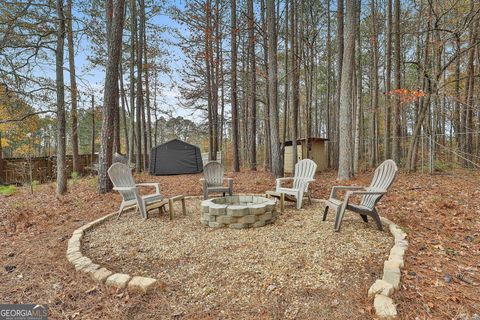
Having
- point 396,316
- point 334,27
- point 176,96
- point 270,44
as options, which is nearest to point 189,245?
point 396,316

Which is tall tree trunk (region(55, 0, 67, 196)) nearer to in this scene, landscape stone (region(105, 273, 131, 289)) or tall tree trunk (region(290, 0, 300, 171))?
landscape stone (region(105, 273, 131, 289))

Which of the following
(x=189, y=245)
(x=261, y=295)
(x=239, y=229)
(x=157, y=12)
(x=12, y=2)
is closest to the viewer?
(x=261, y=295)

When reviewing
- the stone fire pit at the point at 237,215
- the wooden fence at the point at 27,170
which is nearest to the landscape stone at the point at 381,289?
the stone fire pit at the point at 237,215

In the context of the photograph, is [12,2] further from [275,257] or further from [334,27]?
[334,27]

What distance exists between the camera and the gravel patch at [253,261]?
71.8 inches

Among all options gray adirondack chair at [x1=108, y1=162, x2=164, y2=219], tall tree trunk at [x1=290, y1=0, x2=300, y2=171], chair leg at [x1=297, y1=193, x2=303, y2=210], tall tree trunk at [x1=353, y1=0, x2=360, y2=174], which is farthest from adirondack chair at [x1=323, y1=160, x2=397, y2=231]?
tall tree trunk at [x1=353, y1=0, x2=360, y2=174]

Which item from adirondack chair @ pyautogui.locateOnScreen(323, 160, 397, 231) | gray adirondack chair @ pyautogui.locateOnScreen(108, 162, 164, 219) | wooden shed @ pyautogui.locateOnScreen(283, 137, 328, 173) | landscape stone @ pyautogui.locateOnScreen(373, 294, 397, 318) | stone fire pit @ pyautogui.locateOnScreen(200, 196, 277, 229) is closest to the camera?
landscape stone @ pyautogui.locateOnScreen(373, 294, 397, 318)

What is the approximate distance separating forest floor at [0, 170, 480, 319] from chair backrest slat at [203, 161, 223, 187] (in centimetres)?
171

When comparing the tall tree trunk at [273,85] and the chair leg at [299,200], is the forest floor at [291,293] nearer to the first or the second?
the chair leg at [299,200]

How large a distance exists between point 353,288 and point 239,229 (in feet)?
5.49

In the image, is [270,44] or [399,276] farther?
[270,44]

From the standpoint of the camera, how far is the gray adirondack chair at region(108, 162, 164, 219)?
3.73 metres

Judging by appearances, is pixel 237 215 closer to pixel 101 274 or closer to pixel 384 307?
pixel 101 274

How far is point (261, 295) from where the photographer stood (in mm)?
1888
